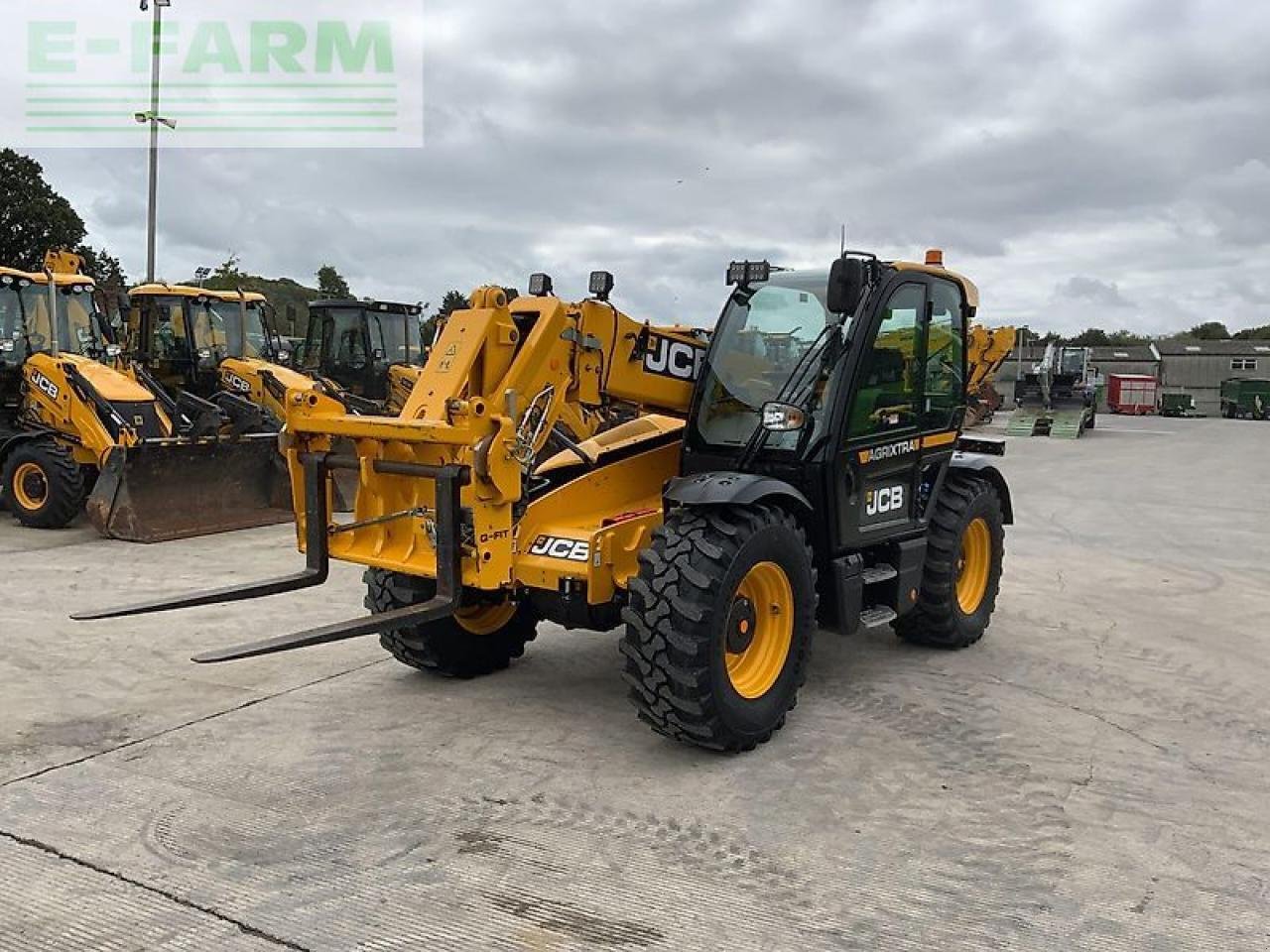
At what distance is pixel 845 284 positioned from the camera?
457cm

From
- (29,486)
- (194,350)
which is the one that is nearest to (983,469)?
(29,486)

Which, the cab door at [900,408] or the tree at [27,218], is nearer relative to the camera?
the cab door at [900,408]

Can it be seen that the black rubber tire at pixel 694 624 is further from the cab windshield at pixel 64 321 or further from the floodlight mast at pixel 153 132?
the floodlight mast at pixel 153 132

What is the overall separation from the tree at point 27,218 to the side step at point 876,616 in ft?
125

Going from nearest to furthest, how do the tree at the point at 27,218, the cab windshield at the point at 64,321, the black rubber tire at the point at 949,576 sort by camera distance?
the black rubber tire at the point at 949,576 → the cab windshield at the point at 64,321 → the tree at the point at 27,218

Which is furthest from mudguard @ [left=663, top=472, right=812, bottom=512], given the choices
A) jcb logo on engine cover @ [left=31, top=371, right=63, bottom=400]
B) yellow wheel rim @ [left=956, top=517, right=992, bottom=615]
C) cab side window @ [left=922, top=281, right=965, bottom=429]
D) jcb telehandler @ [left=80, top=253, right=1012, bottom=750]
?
jcb logo on engine cover @ [left=31, top=371, right=63, bottom=400]

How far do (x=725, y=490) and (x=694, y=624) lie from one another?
0.59m

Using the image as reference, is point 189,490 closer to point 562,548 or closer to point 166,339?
point 166,339

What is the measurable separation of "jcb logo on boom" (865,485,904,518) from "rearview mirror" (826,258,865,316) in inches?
44.2

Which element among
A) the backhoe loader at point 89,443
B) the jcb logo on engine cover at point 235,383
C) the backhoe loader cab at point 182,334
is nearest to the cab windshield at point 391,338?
the backhoe loader cab at point 182,334

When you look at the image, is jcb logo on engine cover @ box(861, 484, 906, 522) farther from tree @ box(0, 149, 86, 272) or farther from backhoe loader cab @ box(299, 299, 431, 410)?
tree @ box(0, 149, 86, 272)

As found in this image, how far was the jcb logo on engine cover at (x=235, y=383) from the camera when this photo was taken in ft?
42.0

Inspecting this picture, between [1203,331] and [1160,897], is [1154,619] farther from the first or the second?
[1203,331]

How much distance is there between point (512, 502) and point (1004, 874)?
2.31 metres
